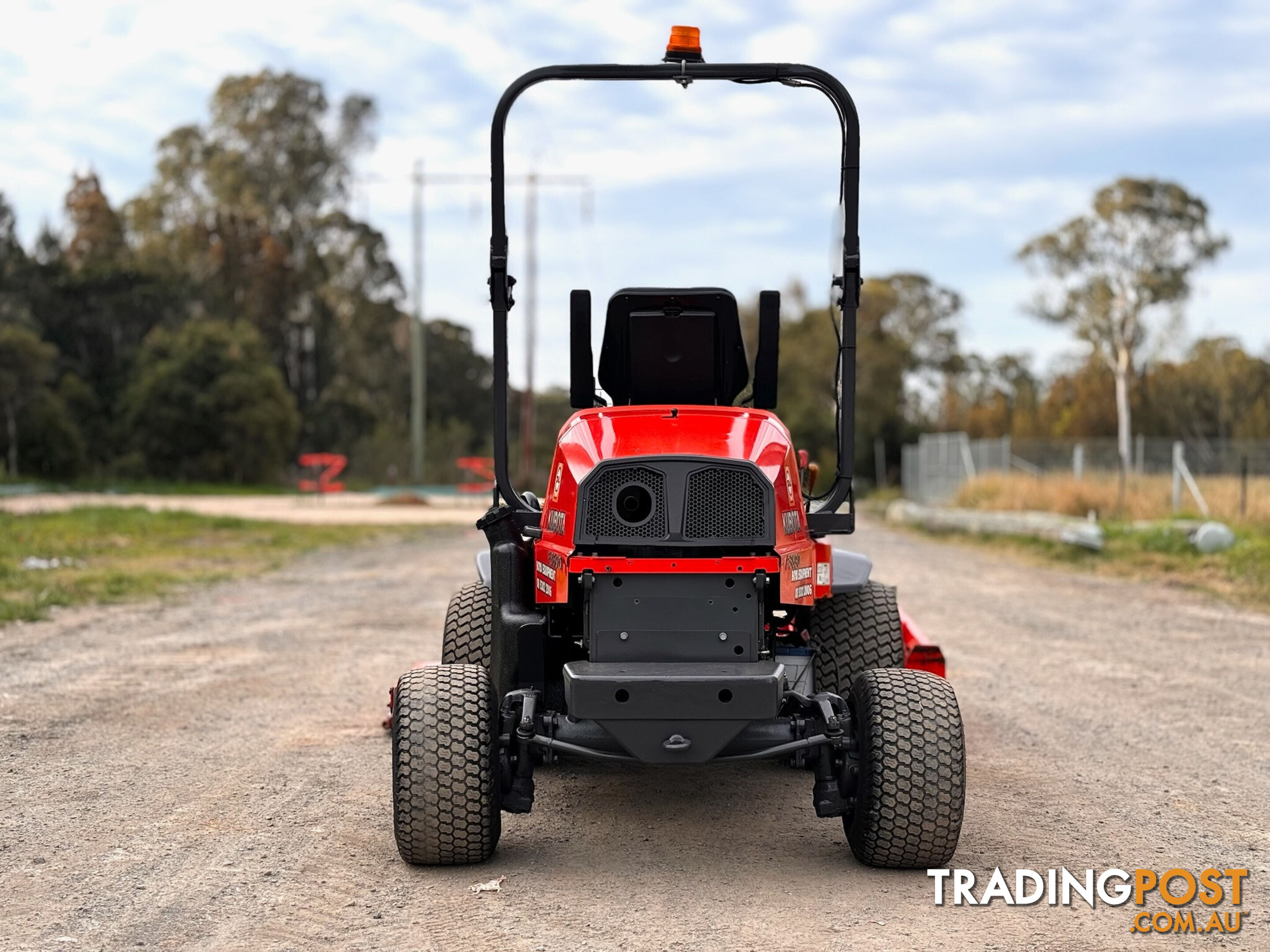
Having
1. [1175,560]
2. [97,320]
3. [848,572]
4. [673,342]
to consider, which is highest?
[97,320]

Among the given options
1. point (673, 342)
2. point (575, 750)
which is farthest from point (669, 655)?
point (673, 342)

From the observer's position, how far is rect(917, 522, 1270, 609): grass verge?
1605 cm

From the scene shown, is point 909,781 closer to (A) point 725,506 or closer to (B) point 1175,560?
(A) point 725,506

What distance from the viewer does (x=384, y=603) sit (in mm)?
14070

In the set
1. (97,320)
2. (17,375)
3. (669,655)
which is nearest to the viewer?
(669,655)

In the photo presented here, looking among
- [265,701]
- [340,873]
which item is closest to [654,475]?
[340,873]

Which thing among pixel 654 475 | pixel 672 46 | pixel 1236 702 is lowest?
pixel 1236 702

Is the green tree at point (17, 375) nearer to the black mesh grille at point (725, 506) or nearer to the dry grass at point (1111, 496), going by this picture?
the dry grass at point (1111, 496)

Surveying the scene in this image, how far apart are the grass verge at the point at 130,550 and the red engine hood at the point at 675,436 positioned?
8.32 m

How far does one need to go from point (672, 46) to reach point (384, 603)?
906 centimetres

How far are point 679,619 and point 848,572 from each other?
213cm

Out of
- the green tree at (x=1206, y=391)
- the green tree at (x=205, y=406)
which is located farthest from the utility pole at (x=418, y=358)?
the green tree at (x=1206, y=391)

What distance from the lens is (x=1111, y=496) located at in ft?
85.9

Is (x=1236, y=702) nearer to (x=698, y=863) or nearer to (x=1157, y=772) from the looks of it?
(x=1157, y=772)
